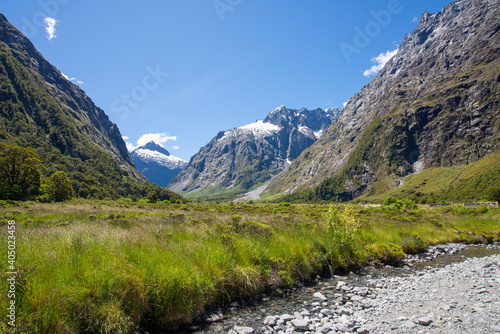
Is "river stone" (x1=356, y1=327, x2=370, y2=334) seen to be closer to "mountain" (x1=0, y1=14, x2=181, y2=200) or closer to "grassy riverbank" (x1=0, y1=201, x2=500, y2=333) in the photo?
"grassy riverbank" (x1=0, y1=201, x2=500, y2=333)

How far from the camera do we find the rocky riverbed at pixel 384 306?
5.94m

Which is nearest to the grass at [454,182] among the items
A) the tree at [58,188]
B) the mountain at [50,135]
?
the tree at [58,188]

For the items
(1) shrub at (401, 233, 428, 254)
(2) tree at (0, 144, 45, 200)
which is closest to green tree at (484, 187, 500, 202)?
(1) shrub at (401, 233, 428, 254)

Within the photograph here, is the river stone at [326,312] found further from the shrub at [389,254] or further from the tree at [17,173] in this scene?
the tree at [17,173]

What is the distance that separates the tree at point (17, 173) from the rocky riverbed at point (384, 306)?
58.4 m

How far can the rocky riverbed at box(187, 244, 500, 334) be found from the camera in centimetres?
594

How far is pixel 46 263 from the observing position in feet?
17.6

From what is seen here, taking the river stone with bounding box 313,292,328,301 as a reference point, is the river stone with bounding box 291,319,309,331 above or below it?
above

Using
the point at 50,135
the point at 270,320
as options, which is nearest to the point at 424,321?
the point at 270,320

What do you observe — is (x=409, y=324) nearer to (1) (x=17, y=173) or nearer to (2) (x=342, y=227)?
(2) (x=342, y=227)

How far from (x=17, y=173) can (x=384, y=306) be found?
6927 centimetres

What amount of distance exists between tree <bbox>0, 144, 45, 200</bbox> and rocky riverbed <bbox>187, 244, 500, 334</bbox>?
2298 inches

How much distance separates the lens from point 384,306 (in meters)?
7.39

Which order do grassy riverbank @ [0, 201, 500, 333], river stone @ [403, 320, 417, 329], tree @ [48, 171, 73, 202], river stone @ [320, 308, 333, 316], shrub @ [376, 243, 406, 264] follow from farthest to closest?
tree @ [48, 171, 73, 202] → shrub @ [376, 243, 406, 264] → river stone @ [320, 308, 333, 316] → river stone @ [403, 320, 417, 329] → grassy riverbank @ [0, 201, 500, 333]
